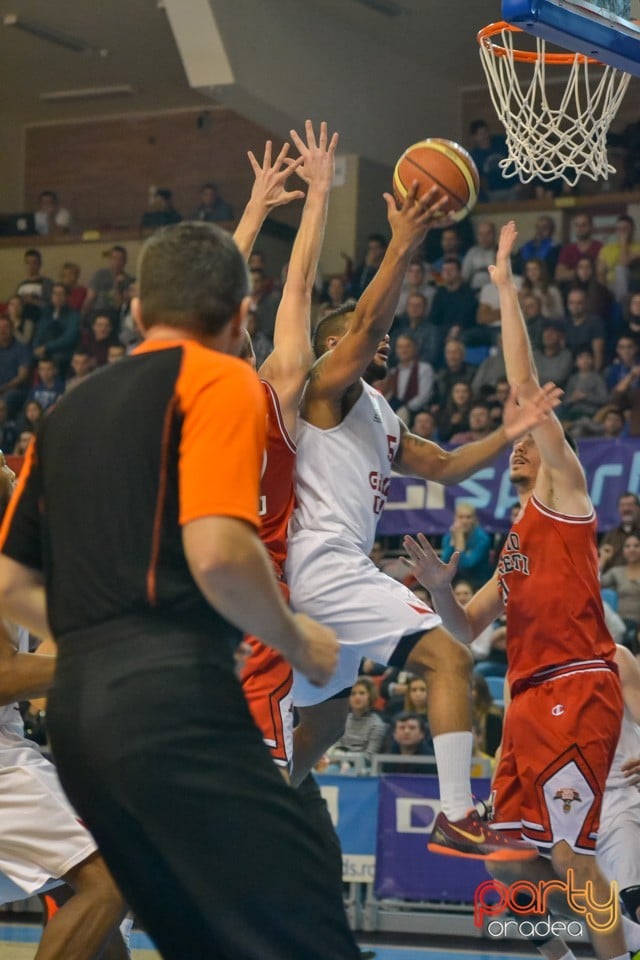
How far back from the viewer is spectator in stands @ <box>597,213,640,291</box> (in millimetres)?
16625

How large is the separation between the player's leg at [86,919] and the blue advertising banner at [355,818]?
17.9 feet

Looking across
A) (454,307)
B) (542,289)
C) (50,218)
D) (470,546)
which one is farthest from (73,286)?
(470,546)

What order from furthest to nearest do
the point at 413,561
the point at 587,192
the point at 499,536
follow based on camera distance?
1. the point at 587,192
2. the point at 499,536
3. the point at 413,561

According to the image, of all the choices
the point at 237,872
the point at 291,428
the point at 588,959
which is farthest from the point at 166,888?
the point at 588,959

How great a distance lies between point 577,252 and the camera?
16641mm

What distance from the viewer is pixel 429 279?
57.0 feet

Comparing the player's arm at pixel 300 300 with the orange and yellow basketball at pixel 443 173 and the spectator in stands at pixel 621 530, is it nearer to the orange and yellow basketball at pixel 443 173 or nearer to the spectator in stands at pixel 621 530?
the orange and yellow basketball at pixel 443 173

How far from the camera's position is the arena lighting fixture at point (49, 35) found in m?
19.2

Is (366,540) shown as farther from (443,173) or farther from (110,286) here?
(110,286)

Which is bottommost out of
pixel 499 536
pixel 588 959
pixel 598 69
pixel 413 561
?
pixel 588 959

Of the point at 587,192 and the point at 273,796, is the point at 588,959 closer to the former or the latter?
the point at 273,796

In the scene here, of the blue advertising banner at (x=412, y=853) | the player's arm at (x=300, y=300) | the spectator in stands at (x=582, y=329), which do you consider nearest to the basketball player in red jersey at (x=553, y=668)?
the player's arm at (x=300, y=300)

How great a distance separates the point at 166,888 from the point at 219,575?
71 cm

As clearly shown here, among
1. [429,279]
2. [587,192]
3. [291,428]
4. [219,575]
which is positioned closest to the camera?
[219,575]
